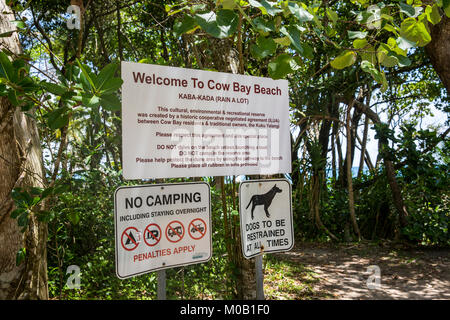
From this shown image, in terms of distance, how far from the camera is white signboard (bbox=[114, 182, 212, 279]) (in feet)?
7.01

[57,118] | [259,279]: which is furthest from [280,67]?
[259,279]

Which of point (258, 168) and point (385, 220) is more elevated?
point (258, 168)

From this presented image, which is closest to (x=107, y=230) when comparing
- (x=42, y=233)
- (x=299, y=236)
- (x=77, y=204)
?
(x=77, y=204)

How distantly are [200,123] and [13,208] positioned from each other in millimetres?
1512

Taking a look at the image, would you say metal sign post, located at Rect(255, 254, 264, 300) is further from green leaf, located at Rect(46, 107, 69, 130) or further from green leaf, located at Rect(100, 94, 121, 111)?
green leaf, located at Rect(46, 107, 69, 130)

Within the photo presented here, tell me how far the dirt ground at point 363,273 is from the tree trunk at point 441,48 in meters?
2.76

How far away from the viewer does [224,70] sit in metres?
3.48

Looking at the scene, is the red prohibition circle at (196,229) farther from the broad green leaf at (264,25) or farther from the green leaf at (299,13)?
the green leaf at (299,13)

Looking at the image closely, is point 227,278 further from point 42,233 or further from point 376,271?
point 376,271

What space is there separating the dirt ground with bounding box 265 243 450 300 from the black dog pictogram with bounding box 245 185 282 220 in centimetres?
219

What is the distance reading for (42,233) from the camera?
9.52ft

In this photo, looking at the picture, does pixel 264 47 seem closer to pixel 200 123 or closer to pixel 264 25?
pixel 264 25

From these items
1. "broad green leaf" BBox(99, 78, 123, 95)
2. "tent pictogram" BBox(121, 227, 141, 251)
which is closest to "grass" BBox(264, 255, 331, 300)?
"tent pictogram" BBox(121, 227, 141, 251)

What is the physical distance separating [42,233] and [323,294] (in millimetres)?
3464
